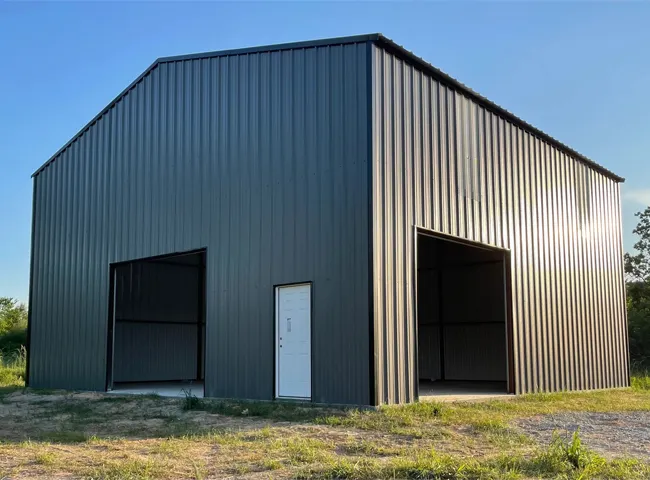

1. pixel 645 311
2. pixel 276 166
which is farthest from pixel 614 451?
pixel 645 311

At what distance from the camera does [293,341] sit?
41.3 ft

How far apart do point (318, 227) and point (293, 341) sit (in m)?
2.10

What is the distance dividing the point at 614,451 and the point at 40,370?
1587 centimetres

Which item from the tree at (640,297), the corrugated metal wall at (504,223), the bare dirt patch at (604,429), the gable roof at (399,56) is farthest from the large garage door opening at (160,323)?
the tree at (640,297)

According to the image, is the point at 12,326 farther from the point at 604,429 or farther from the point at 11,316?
the point at 604,429

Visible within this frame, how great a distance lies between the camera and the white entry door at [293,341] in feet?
40.5

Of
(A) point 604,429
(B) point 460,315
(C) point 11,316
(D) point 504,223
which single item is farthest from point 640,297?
(C) point 11,316

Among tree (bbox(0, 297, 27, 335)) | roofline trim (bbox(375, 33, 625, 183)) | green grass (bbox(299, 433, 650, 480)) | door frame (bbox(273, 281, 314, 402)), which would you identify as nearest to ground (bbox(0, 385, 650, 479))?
green grass (bbox(299, 433, 650, 480))

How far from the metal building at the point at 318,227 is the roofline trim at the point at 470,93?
0.05 metres

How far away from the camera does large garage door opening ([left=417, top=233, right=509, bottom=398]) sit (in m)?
21.5

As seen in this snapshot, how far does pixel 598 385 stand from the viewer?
1786 cm

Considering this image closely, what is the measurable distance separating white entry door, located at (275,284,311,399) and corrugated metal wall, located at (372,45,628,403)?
1518 mm

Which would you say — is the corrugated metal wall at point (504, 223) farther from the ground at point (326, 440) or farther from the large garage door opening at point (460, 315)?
the large garage door opening at point (460, 315)

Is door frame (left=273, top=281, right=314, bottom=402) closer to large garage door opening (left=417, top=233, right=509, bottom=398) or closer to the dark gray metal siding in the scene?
the dark gray metal siding
